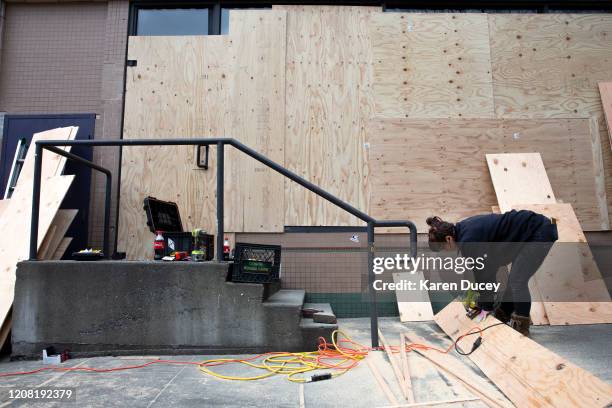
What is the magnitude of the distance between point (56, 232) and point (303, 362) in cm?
333

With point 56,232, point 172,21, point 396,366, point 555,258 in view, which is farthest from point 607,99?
point 56,232

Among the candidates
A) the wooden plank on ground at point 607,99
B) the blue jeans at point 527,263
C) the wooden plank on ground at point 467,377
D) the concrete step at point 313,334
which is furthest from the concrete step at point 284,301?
the wooden plank on ground at point 607,99

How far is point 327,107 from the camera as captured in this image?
5.30m

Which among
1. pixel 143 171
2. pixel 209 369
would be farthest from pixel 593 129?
pixel 143 171

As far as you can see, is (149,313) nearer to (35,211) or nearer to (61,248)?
(35,211)

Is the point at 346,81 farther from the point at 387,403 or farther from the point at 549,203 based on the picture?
the point at 387,403

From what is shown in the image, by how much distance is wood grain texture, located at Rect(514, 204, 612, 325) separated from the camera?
411 cm

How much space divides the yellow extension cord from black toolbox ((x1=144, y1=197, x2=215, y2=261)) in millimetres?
1252

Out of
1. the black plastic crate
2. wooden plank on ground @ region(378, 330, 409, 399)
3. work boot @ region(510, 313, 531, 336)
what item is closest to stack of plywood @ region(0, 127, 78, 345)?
the black plastic crate

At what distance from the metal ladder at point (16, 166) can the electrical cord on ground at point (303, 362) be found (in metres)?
2.87

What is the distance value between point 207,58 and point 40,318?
371 cm

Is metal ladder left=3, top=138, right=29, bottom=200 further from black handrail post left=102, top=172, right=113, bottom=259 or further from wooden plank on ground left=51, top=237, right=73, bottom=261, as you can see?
black handrail post left=102, top=172, right=113, bottom=259

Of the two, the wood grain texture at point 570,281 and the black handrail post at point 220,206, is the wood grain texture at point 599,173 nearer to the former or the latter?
the wood grain texture at point 570,281

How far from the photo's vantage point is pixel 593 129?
5309 millimetres
